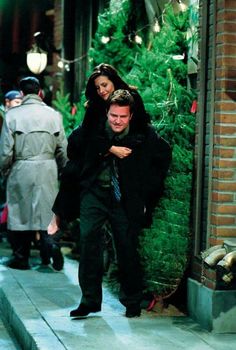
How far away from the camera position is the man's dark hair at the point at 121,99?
6.89 meters

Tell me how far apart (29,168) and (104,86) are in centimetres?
246

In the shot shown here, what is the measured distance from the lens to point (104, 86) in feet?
24.5

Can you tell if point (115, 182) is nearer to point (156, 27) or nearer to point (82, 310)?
point (82, 310)

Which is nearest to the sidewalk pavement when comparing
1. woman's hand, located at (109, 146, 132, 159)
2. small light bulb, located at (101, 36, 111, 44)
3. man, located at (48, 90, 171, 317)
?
man, located at (48, 90, 171, 317)

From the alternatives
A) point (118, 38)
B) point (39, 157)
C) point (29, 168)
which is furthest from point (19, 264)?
point (118, 38)

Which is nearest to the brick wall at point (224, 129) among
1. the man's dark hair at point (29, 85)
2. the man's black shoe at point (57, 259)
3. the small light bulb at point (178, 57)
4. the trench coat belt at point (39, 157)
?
the small light bulb at point (178, 57)

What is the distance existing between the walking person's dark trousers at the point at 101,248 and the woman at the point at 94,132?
29 centimetres

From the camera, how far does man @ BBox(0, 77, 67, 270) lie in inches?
377

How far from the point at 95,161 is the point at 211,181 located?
1.01 m

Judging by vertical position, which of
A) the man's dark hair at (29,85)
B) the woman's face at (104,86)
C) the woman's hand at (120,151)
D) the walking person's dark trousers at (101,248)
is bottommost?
the walking person's dark trousers at (101,248)

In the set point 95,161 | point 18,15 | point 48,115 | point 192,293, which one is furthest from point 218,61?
point 18,15

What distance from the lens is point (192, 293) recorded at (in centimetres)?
726

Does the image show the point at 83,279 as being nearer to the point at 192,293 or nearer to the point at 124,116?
the point at 192,293

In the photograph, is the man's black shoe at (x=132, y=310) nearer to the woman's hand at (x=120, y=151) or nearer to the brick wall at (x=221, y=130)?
the brick wall at (x=221, y=130)
